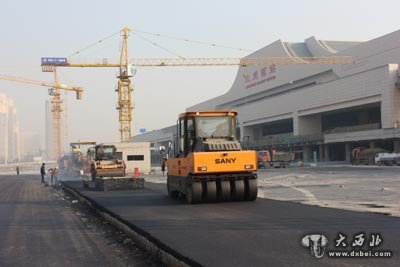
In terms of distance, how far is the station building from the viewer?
73250 mm

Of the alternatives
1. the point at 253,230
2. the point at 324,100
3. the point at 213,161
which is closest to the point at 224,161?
the point at 213,161

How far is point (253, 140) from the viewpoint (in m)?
117

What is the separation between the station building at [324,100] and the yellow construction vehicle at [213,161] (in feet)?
154

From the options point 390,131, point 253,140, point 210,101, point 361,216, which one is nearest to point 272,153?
point 390,131

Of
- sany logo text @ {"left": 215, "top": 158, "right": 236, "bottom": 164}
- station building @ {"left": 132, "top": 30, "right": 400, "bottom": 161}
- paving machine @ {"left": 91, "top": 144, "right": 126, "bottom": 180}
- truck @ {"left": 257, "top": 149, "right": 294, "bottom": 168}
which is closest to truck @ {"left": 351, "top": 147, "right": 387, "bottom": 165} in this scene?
station building @ {"left": 132, "top": 30, "right": 400, "bottom": 161}

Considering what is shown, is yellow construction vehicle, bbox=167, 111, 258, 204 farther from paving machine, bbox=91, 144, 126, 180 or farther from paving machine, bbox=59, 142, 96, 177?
paving machine, bbox=59, 142, 96, 177

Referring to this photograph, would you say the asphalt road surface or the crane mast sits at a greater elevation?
the crane mast

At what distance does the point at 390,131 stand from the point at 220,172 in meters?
59.0

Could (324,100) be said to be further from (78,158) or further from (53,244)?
(53,244)

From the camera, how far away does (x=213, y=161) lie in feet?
55.2

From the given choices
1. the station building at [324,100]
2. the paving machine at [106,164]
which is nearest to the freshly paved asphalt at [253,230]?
Result: the paving machine at [106,164]

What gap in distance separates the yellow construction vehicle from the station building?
→ 1846 inches

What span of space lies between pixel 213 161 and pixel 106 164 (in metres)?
23.0

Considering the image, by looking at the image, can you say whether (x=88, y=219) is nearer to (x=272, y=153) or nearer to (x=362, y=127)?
(x=272, y=153)
